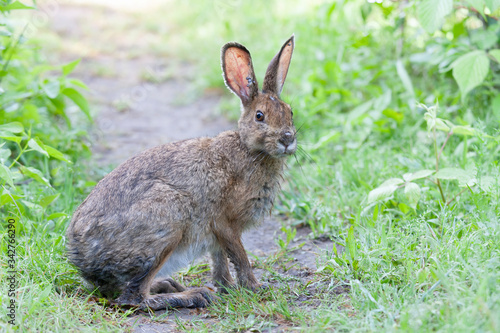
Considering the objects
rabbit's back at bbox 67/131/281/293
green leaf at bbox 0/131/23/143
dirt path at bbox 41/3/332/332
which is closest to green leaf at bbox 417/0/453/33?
rabbit's back at bbox 67/131/281/293

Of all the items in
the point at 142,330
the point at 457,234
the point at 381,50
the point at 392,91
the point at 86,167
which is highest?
the point at 381,50

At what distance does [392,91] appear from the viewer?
593 cm

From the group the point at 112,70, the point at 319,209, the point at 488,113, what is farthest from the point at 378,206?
the point at 112,70

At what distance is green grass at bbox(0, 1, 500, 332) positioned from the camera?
2.94m

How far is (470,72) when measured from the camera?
4402 mm

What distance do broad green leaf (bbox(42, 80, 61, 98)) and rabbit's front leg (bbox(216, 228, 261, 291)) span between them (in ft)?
6.93

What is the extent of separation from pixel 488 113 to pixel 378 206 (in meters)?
1.78

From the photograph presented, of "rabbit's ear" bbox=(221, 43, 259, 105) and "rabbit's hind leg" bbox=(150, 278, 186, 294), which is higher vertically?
"rabbit's ear" bbox=(221, 43, 259, 105)

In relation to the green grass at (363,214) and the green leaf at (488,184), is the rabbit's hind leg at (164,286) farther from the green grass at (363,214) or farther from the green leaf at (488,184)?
the green leaf at (488,184)

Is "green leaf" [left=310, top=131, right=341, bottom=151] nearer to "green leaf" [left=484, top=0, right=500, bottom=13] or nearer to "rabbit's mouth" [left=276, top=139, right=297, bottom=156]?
"rabbit's mouth" [left=276, top=139, right=297, bottom=156]

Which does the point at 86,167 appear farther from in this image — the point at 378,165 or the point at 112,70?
the point at 112,70

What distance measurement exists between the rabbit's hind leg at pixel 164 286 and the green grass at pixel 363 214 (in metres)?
0.20

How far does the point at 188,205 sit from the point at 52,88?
2039 millimetres

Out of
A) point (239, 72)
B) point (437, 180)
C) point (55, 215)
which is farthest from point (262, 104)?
point (55, 215)
